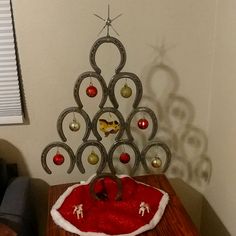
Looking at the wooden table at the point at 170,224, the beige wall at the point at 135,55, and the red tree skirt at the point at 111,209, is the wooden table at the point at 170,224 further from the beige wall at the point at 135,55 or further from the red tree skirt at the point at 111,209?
the beige wall at the point at 135,55

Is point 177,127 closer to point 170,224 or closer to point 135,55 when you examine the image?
point 135,55

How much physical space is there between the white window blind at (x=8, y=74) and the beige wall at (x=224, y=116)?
87 centimetres

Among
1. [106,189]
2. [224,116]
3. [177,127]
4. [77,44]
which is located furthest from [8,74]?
[224,116]

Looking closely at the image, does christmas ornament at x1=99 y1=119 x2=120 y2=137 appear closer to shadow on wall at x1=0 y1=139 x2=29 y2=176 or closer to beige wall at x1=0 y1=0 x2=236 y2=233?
beige wall at x1=0 y1=0 x2=236 y2=233

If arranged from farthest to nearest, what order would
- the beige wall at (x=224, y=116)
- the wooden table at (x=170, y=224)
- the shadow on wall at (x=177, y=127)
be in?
1. the shadow on wall at (x=177, y=127)
2. the beige wall at (x=224, y=116)
3. the wooden table at (x=170, y=224)

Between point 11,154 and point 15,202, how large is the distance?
331 millimetres

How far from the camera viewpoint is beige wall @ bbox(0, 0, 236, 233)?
1402 mm

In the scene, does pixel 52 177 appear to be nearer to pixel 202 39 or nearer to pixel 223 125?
pixel 223 125

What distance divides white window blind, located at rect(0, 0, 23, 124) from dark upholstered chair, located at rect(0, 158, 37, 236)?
0.22m

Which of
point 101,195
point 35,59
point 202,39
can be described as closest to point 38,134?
point 35,59

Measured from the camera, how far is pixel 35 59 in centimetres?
146

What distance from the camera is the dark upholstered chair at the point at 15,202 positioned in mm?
1205

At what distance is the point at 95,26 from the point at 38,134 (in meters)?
0.55

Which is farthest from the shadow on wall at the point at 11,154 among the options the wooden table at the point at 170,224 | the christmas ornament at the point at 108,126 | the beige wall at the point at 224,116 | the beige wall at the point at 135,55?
the beige wall at the point at 224,116
